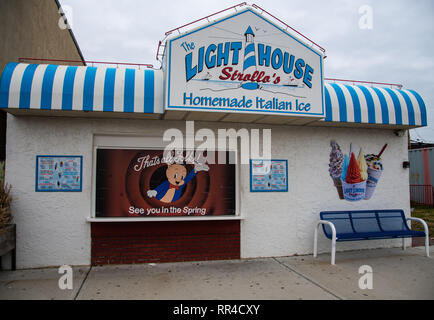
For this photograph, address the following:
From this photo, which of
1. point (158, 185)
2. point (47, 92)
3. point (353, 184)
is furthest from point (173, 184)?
point (353, 184)

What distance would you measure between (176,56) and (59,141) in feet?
9.18

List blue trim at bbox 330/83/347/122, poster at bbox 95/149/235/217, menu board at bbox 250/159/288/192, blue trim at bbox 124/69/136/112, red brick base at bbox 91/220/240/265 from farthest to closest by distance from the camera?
1. menu board at bbox 250/159/288/192
2. blue trim at bbox 330/83/347/122
3. poster at bbox 95/149/235/217
4. red brick base at bbox 91/220/240/265
5. blue trim at bbox 124/69/136/112

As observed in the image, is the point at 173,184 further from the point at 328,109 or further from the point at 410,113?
the point at 410,113

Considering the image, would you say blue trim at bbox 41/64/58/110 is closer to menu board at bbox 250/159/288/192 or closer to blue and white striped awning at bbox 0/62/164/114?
blue and white striped awning at bbox 0/62/164/114

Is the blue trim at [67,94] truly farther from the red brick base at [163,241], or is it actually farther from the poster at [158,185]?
the red brick base at [163,241]

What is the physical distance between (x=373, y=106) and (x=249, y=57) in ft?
9.85

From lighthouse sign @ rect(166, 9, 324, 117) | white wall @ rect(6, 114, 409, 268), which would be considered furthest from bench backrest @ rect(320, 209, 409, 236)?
lighthouse sign @ rect(166, 9, 324, 117)

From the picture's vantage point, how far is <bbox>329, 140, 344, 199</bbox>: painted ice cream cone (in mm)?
7383

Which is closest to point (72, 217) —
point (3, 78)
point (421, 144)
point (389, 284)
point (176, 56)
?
point (3, 78)

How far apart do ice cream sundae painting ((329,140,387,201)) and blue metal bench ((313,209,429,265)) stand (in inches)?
17.5

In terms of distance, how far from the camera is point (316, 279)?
5.48 metres

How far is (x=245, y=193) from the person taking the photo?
6836mm

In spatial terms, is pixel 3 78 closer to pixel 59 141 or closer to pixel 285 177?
pixel 59 141

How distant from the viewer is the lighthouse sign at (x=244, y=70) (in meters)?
5.80
